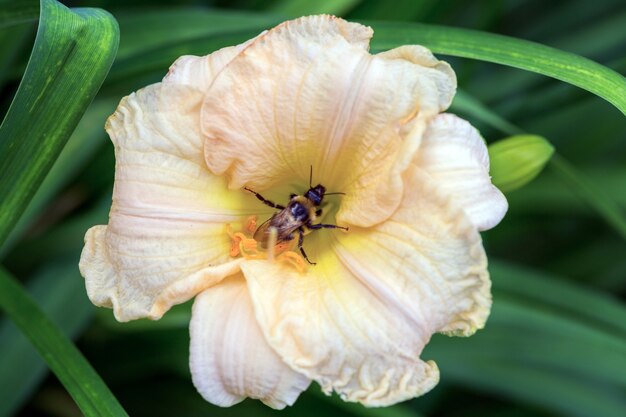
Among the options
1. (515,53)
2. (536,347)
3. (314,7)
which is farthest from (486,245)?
(515,53)

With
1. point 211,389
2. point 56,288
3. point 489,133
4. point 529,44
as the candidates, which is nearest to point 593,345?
point 489,133

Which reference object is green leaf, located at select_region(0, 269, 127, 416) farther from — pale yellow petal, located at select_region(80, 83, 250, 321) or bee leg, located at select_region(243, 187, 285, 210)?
bee leg, located at select_region(243, 187, 285, 210)

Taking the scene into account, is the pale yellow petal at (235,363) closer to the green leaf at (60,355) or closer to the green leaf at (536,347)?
the green leaf at (60,355)

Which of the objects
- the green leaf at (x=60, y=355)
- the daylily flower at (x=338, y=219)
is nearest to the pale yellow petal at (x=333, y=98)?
the daylily flower at (x=338, y=219)

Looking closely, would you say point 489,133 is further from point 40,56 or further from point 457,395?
point 40,56

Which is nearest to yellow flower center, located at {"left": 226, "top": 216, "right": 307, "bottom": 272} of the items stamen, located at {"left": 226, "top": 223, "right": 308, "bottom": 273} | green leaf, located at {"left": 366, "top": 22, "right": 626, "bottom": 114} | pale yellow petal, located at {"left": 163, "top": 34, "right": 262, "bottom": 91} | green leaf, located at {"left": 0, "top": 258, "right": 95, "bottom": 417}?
stamen, located at {"left": 226, "top": 223, "right": 308, "bottom": 273}

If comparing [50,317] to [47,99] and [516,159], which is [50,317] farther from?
[516,159]
